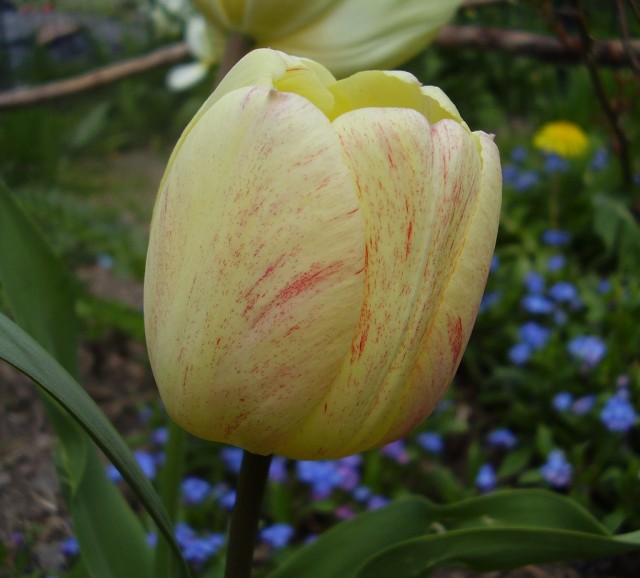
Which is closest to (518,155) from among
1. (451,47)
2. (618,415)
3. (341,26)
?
(451,47)

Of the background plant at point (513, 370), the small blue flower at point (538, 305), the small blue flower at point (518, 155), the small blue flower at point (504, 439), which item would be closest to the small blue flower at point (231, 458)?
the background plant at point (513, 370)

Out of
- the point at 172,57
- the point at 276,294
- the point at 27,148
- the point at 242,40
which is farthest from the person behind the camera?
the point at 27,148

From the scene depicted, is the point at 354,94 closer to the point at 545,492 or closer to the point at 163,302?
the point at 163,302

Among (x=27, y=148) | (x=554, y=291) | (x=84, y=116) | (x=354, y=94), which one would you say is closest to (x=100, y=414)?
(x=354, y=94)

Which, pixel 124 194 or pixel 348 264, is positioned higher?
pixel 348 264

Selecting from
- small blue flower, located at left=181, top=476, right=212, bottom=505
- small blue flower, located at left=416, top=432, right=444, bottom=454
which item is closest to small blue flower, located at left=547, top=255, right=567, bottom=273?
small blue flower, located at left=416, top=432, right=444, bottom=454

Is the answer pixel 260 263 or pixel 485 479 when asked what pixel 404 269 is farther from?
pixel 485 479
